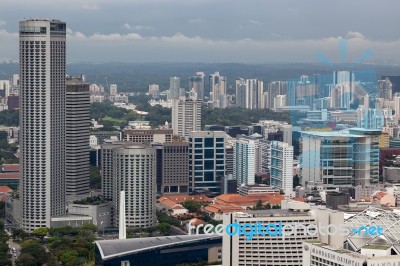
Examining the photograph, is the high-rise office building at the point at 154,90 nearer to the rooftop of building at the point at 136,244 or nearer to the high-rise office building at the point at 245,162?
the high-rise office building at the point at 245,162

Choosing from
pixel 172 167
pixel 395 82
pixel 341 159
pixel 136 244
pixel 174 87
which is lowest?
pixel 136 244

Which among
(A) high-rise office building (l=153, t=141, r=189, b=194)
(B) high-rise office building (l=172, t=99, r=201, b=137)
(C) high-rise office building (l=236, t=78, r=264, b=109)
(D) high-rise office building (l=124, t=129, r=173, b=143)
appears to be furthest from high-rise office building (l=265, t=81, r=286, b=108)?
(A) high-rise office building (l=153, t=141, r=189, b=194)

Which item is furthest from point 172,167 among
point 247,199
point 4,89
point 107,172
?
point 4,89

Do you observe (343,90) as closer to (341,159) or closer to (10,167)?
(341,159)

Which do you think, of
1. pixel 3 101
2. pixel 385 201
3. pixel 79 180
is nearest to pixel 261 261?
pixel 385 201

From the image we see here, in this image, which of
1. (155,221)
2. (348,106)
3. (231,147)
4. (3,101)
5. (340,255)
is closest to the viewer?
(340,255)

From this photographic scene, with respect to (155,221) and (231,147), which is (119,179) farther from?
(231,147)

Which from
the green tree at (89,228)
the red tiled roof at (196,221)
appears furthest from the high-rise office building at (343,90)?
the green tree at (89,228)
